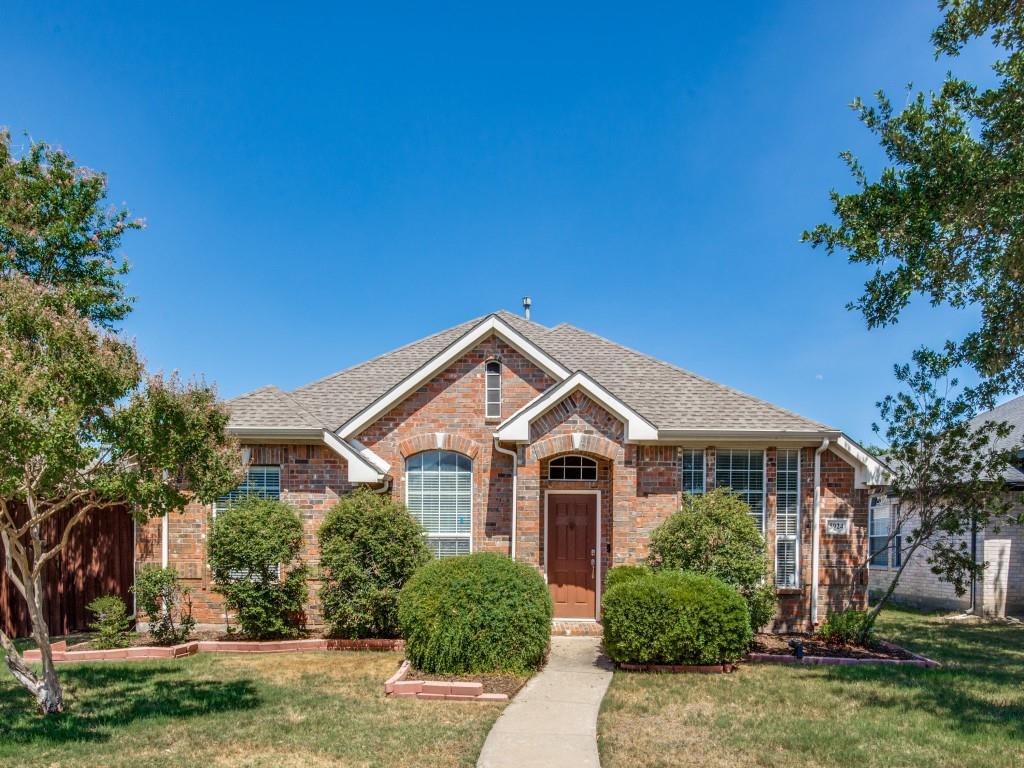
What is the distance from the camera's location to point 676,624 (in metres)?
9.91

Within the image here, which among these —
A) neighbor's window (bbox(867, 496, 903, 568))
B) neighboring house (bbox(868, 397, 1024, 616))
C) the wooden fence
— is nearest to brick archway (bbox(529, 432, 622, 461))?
neighboring house (bbox(868, 397, 1024, 616))

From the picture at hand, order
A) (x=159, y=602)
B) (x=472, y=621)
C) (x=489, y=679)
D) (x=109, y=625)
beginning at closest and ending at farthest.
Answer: (x=489, y=679), (x=472, y=621), (x=109, y=625), (x=159, y=602)

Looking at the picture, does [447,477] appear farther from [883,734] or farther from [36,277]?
[36,277]

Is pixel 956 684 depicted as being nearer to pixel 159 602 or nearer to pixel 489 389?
pixel 489 389

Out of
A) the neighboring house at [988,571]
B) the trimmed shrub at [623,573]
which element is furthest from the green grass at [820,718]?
the neighboring house at [988,571]

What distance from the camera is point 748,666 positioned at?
1068 centimetres

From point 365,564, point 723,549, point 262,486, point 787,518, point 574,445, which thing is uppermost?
point 574,445

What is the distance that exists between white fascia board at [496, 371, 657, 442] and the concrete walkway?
382 cm

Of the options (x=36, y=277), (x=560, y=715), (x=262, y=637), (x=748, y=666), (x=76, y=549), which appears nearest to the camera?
(x=560, y=715)

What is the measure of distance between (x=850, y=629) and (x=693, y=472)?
3.74 metres

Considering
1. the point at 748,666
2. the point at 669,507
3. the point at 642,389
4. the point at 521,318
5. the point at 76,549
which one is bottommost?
the point at 748,666

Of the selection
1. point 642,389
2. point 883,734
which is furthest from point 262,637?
point 883,734

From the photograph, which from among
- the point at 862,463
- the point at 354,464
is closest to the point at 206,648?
the point at 354,464

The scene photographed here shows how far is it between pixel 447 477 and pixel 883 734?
836 centimetres
